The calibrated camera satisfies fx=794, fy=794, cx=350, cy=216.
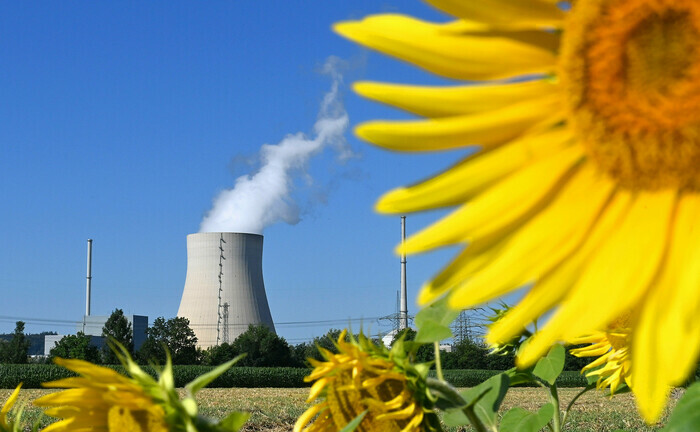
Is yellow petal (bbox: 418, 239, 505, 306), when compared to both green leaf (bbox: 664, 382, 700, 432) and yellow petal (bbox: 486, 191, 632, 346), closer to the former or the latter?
yellow petal (bbox: 486, 191, 632, 346)

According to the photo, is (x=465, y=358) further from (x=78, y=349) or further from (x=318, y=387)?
(x=318, y=387)

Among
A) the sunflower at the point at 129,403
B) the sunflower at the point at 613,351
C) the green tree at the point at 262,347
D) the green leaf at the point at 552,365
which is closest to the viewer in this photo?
the sunflower at the point at 129,403

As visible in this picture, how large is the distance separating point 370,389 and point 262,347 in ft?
115

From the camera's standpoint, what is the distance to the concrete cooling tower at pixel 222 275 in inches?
974

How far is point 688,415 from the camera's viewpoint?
64 centimetres

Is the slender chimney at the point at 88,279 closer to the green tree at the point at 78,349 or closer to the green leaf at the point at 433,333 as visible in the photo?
the green tree at the point at 78,349

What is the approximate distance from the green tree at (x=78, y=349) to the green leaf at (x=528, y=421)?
3208 cm

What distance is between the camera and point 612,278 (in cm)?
40

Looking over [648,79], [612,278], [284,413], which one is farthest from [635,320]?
[284,413]

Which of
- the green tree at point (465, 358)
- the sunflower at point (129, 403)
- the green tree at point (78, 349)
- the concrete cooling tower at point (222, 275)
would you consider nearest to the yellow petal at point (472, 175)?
the sunflower at point (129, 403)

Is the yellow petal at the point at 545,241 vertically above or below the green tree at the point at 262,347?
above

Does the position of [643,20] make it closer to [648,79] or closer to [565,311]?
[648,79]

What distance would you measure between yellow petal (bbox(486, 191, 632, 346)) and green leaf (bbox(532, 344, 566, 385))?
83cm

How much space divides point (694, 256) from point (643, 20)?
0.42ft
